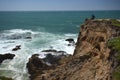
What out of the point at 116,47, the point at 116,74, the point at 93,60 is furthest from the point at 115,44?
the point at 116,74

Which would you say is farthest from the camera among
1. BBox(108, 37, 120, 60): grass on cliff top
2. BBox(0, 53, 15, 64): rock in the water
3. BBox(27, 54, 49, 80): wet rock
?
BBox(0, 53, 15, 64): rock in the water

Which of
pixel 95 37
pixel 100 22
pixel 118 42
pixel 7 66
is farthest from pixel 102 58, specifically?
pixel 7 66

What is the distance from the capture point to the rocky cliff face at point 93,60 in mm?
19500

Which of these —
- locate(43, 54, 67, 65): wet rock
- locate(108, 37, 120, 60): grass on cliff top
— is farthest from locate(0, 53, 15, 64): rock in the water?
locate(108, 37, 120, 60): grass on cliff top

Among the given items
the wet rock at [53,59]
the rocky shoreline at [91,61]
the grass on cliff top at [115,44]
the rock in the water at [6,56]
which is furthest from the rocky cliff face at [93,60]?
the rock in the water at [6,56]

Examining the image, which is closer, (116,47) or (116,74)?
(116,74)

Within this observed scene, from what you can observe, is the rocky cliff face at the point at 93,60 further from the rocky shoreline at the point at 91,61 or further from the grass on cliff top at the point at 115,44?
the grass on cliff top at the point at 115,44

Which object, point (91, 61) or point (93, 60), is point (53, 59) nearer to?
point (91, 61)

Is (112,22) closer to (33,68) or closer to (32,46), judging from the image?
(33,68)

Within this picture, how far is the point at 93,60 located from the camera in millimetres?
22625

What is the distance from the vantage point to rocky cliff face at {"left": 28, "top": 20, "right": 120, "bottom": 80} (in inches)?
768

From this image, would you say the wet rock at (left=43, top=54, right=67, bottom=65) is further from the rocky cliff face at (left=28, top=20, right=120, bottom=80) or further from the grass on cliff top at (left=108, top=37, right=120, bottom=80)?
the grass on cliff top at (left=108, top=37, right=120, bottom=80)

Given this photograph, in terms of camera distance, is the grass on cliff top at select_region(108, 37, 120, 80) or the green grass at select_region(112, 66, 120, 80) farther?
the grass on cliff top at select_region(108, 37, 120, 80)

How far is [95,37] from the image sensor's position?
91.0 feet
